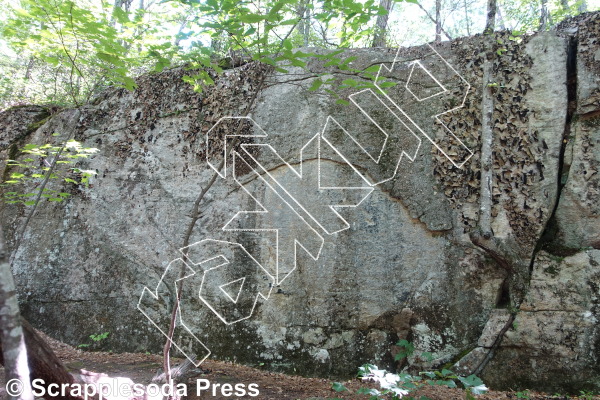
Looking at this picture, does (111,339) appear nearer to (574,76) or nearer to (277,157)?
(277,157)

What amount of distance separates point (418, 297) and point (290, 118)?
2.37 meters

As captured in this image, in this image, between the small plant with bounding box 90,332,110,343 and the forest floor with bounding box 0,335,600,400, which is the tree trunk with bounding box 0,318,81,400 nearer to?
the forest floor with bounding box 0,335,600,400

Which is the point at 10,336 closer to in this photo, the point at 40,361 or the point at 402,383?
the point at 40,361

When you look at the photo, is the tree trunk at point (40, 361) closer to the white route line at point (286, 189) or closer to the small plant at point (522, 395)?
the white route line at point (286, 189)

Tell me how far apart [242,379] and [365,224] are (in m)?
1.94

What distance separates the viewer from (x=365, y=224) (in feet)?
13.8

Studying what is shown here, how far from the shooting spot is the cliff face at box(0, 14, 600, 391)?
374 cm

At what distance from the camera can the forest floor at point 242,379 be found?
3.41 m

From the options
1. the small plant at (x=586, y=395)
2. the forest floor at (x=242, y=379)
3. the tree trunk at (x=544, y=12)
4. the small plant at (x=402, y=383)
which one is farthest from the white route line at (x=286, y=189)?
the tree trunk at (x=544, y=12)

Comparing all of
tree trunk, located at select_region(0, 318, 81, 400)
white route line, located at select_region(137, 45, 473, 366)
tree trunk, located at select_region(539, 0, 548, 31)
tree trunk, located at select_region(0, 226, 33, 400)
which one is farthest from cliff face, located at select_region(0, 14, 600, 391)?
tree trunk, located at select_region(539, 0, 548, 31)

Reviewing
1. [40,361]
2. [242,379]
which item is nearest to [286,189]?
[242,379]

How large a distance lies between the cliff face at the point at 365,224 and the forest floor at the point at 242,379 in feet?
0.47

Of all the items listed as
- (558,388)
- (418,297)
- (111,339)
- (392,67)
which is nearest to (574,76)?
(392,67)

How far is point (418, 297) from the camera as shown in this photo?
3.95 m
